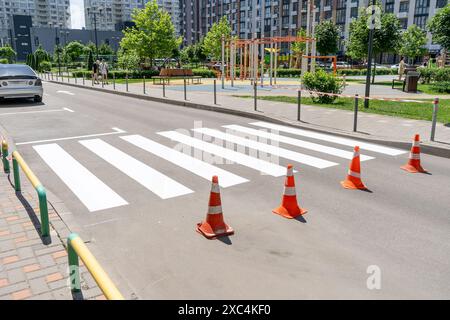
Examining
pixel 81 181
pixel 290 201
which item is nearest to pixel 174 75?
pixel 81 181

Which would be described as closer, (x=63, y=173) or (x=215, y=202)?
(x=215, y=202)

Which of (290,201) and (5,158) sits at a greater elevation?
(5,158)

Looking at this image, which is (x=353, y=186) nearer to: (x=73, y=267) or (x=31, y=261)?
(x=73, y=267)

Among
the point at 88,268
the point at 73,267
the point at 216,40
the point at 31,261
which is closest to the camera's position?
the point at 88,268

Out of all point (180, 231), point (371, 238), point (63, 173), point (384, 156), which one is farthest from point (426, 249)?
point (63, 173)

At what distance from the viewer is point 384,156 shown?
8.76 m

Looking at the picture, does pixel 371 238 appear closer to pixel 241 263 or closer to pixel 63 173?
pixel 241 263

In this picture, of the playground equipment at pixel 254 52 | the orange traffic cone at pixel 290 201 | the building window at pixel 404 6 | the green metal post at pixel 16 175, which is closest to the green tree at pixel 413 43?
the building window at pixel 404 6

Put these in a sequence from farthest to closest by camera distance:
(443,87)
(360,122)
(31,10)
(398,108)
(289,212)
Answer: (31,10), (443,87), (398,108), (360,122), (289,212)

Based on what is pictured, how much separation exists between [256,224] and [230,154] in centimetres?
379

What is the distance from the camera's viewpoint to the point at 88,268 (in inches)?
113

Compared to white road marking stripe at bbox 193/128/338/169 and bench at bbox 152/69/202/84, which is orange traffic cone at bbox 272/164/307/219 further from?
bench at bbox 152/69/202/84

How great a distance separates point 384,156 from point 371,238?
4.39 metres
